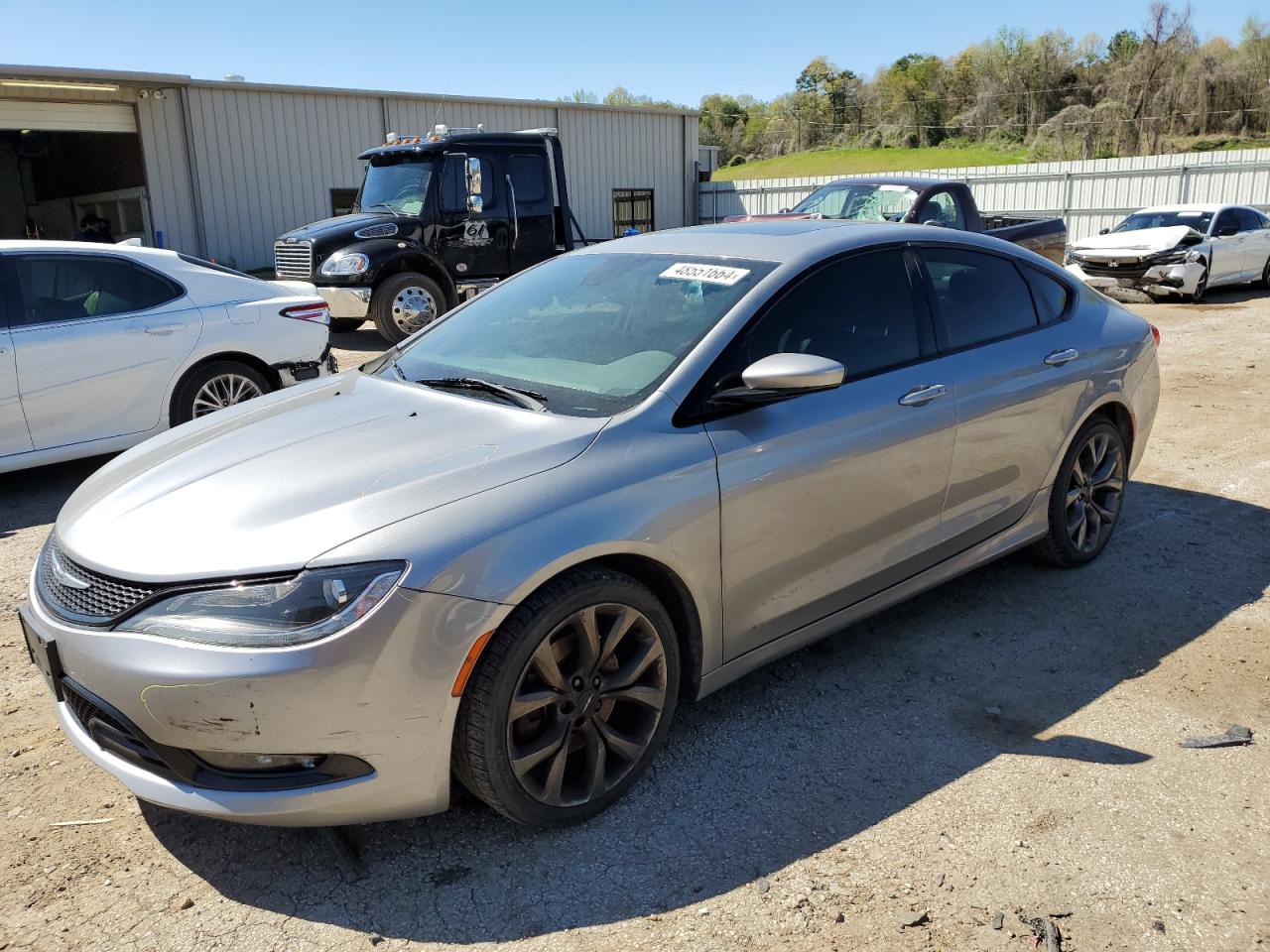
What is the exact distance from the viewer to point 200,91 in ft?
60.1

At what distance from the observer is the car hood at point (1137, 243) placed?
15211 mm

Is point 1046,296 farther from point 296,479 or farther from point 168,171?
point 168,171

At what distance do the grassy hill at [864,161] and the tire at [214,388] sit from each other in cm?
4207

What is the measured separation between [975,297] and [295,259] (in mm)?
9964

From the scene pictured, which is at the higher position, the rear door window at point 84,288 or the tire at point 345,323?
the rear door window at point 84,288

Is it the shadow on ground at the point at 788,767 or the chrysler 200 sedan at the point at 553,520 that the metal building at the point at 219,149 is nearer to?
the chrysler 200 sedan at the point at 553,520

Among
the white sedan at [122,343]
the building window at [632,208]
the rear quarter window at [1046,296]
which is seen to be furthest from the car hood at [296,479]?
the building window at [632,208]

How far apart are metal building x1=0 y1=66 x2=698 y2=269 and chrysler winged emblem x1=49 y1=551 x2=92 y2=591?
16280mm

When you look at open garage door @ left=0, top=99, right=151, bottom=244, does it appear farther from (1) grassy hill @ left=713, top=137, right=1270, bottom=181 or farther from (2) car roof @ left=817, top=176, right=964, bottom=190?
(1) grassy hill @ left=713, top=137, right=1270, bottom=181

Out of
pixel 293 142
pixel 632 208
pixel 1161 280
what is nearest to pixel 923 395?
pixel 1161 280

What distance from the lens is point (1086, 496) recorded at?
461 cm

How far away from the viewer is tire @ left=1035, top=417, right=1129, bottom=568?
444 centimetres

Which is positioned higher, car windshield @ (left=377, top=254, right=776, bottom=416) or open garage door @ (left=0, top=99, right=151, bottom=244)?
open garage door @ (left=0, top=99, right=151, bottom=244)

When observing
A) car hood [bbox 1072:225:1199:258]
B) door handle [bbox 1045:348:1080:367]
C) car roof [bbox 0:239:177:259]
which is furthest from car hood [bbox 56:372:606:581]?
car hood [bbox 1072:225:1199:258]
